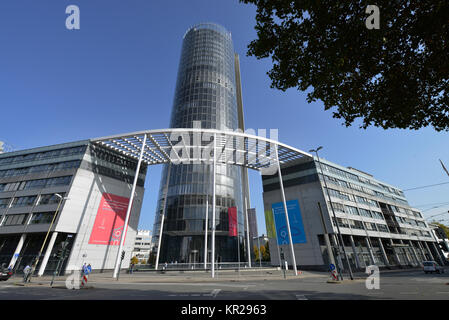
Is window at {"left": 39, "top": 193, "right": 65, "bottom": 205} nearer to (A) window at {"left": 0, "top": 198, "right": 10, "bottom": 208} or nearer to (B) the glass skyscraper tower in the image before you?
(A) window at {"left": 0, "top": 198, "right": 10, "bottom": 208}

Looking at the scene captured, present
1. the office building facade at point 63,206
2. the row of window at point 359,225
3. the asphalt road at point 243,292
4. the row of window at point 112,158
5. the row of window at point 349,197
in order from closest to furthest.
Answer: the asphalt road at point 243,292 < the office building facade at point 63,206 < the row of window at point 112,158 < the row of window at point 359,225 < the row of window at point 349,197

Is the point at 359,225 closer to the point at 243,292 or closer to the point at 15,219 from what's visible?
the point at 243,292

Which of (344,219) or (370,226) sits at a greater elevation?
(344,219)

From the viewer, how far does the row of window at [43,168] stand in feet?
114

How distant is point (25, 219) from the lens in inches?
1277

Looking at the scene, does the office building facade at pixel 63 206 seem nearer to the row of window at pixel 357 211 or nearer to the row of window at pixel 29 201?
the row of window at pixel 29 201

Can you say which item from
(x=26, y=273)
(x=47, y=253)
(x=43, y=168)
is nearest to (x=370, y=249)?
(x=26, y=273)

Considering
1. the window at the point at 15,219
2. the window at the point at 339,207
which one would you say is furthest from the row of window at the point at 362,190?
the window at the point at 15,219

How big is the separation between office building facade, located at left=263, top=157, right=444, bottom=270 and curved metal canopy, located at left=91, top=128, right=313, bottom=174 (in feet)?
19.8

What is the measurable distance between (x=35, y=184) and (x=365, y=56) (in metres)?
47.4

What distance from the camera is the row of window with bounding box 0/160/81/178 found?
34.8 meters

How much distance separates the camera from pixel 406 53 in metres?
8.56

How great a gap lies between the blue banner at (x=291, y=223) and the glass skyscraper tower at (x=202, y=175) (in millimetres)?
7006
